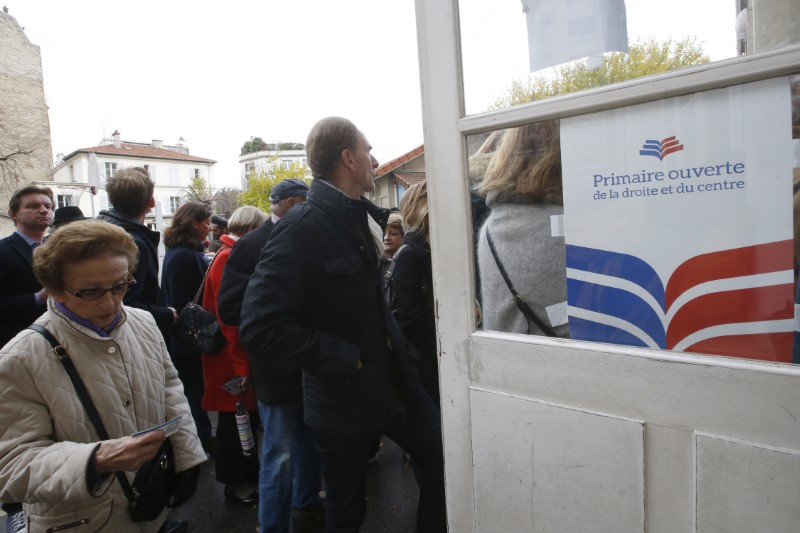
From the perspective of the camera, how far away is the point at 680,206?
1.14m

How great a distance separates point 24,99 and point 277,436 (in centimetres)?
3945

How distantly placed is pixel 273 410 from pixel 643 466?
1.91 meters

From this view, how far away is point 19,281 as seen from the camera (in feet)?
10.2

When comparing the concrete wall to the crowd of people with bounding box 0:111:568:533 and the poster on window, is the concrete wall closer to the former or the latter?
the crowd of people with bounding box 0:111:568:533

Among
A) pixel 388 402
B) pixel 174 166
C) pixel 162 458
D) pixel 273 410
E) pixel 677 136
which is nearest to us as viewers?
pixel 677 136

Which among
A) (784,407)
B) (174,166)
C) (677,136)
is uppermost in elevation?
(174,166)

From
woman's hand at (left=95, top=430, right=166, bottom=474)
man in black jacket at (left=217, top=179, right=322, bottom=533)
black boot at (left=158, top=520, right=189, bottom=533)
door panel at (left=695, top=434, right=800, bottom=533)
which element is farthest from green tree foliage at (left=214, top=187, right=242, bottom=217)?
door panel at (left=695, top=434, right=800, bottom=533)

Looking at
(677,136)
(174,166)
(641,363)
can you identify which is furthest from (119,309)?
(174,166)

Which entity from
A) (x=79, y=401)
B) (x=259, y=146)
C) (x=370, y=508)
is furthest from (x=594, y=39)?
(x=259, y=146)

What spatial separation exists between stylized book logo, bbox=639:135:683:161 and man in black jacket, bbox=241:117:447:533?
1192 millimetres

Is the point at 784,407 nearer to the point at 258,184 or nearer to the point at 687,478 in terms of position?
the point at 687,478

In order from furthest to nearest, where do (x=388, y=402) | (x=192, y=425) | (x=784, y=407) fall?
1. (x=388, y=402)
2. (x=192, y=425)
3. (x=784, y=407)

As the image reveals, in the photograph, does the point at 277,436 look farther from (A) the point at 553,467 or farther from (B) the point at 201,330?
(A) the point at 553,467

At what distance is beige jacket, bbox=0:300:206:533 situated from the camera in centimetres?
138
